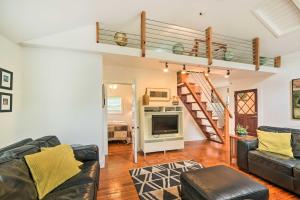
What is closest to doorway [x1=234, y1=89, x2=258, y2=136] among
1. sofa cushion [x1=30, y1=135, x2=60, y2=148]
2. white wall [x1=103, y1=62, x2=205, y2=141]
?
white wall [x1=103, y1=62, x2=205, y2=141]

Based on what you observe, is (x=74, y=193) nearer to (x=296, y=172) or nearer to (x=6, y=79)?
(x=6, y=79)

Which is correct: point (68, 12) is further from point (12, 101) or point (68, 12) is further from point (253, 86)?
point (253, 86)

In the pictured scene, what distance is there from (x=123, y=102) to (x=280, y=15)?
556 centimetres

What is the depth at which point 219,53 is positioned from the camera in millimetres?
4949

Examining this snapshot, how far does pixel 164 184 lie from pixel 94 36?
9.90 feet

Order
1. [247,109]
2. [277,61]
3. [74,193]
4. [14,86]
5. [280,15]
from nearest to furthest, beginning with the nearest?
[74,193]
[14,86]
[280,15]
[277,61]
[247,109]

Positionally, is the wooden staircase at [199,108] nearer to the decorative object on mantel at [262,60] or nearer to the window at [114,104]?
the decorative object on mantel at [262,60]

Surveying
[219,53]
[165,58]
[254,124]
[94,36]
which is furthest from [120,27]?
[254,124]

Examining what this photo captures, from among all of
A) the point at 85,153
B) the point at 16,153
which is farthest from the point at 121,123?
the point at 16,153

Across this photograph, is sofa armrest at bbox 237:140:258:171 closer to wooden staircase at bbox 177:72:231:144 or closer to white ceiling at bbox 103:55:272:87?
wooden staircase at bbox 177:72:231:144

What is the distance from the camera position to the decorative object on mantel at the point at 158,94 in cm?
514

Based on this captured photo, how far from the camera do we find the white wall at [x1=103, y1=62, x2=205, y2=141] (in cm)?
470

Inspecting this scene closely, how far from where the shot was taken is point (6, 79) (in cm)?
255

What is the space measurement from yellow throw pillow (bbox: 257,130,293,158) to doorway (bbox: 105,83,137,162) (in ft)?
8.54
